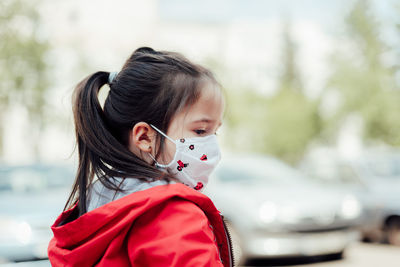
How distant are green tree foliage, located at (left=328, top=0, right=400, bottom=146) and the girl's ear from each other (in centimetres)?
1850

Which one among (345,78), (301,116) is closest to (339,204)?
(345,78)

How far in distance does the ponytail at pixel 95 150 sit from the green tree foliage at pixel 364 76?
60.6ft

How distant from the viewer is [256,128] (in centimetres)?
3666

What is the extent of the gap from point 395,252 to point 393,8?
7.66 metres

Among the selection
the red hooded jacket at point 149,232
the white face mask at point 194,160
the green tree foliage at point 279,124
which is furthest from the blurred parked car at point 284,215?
the green tree foliage at point 279,124

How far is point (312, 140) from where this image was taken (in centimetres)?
4062

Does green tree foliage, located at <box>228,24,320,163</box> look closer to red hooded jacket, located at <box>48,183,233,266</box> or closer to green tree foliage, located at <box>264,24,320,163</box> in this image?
green tree foliage, located at <box>264,24,320,163</box>

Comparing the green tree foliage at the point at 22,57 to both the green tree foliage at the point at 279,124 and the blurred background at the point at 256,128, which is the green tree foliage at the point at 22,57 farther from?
the green tree foliage at the point at 279,124

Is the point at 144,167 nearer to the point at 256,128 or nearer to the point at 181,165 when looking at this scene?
the point at 181,165

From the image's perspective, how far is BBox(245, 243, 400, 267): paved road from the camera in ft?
21.4

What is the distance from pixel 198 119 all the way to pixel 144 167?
0.64ft

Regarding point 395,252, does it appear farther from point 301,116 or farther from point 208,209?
point 301,116

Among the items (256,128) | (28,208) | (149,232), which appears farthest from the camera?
(256,128)

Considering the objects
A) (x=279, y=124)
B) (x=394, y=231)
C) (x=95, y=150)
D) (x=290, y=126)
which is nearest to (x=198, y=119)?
(x=95, y=150)
